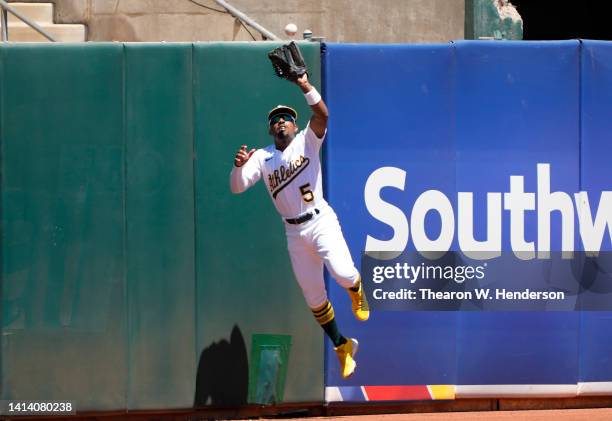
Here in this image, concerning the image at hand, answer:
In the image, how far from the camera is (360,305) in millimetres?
8047

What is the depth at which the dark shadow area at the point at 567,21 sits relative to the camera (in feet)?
45.4

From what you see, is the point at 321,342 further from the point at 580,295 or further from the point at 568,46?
the point at 568,46

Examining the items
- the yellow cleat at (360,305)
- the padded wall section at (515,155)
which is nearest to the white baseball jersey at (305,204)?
the yellow cleat at (360,305)

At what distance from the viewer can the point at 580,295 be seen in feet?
27.2

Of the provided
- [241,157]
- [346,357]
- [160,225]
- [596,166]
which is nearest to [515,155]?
[596,166]

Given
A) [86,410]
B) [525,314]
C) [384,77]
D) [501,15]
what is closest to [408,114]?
[384,77]

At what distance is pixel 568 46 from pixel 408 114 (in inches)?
53.1

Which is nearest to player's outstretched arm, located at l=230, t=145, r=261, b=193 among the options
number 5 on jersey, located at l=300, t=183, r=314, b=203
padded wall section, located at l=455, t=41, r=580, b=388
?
number 5 on jersey, located at l=300, t=183, r=314, b=203

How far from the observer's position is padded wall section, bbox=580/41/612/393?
8266 mm

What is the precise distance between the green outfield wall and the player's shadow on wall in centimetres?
1

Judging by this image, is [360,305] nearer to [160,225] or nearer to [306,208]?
[306,208]

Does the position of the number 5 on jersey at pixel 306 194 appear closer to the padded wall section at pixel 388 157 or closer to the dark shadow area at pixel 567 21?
the padded wall section at pixel 388 157

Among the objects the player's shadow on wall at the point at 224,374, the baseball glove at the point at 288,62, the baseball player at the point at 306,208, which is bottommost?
the player's shadow on wall at the point at 224,374

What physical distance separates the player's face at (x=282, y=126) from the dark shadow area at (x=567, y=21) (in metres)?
6.75
